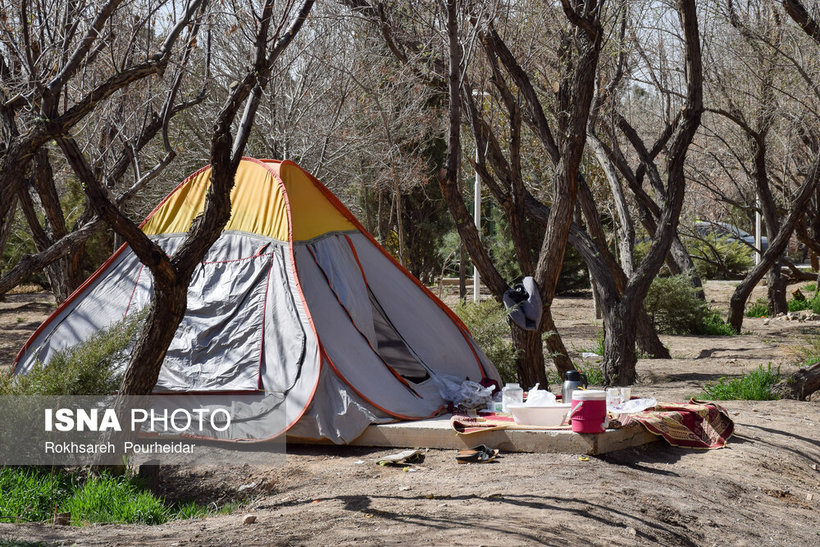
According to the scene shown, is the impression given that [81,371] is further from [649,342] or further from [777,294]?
[777,294]

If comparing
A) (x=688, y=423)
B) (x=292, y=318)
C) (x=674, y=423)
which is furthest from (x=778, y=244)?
(x=292, y=318)

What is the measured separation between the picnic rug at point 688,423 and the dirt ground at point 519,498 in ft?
0.35

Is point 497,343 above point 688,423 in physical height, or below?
above

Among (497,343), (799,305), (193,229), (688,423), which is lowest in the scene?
(688,423)

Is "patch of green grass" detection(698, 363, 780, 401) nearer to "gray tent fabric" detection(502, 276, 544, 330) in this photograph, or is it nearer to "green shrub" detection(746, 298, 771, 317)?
"gray tent fabric" detection(502, 276, 544, 330)

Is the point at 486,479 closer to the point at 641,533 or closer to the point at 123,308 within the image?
the point at 641,533

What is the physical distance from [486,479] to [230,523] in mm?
1478

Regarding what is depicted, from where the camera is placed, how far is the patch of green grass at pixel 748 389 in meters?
8.00

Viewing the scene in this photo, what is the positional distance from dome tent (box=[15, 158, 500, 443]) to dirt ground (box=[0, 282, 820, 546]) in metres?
0.46

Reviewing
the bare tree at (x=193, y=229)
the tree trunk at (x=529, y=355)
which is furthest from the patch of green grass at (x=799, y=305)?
the bare tree at (x=193, y=229)

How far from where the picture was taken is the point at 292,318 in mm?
6398

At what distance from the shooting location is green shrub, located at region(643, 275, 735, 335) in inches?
514

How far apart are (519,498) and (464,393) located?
2.25 meters

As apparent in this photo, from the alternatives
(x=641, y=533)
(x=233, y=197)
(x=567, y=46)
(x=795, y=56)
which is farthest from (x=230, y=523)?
(x=795, y=56)
